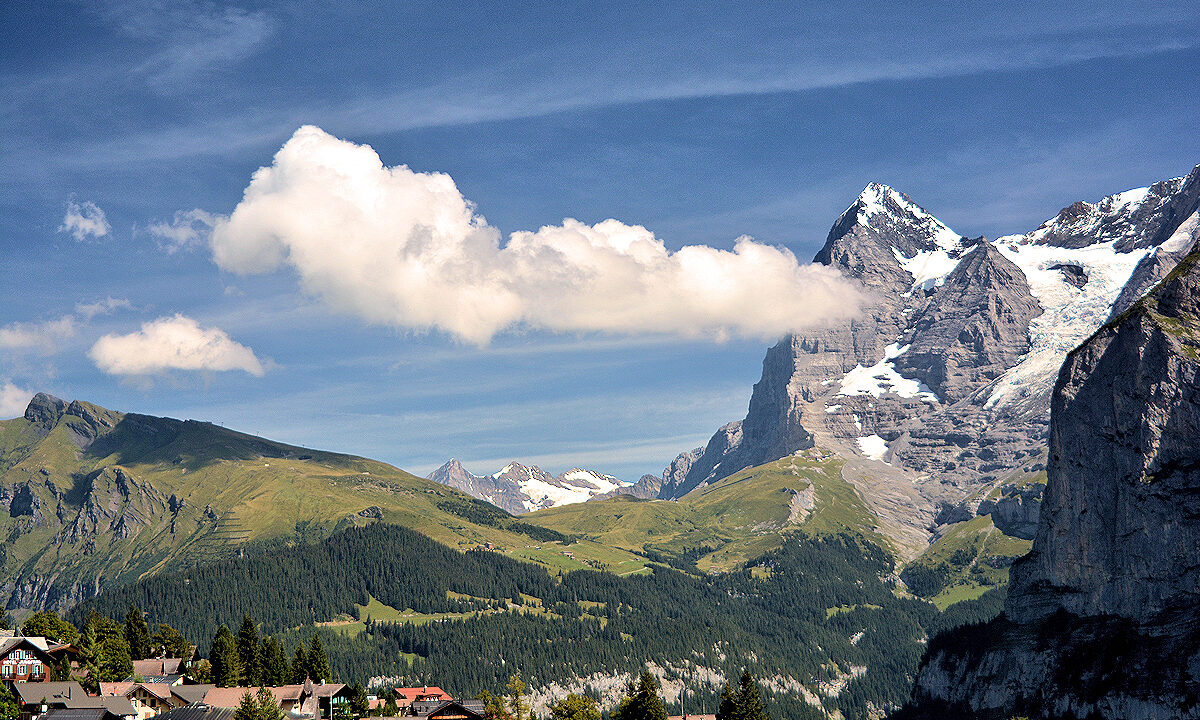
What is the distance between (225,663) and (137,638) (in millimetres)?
26670

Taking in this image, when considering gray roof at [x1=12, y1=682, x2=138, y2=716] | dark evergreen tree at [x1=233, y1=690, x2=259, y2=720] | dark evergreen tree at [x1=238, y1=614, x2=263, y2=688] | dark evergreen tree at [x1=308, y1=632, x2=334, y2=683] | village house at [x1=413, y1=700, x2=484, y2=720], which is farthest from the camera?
dark evergreen tree at [x1=308, y1=632, x2=334, y2=683]

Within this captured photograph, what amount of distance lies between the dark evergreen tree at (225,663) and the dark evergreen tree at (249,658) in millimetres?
1026

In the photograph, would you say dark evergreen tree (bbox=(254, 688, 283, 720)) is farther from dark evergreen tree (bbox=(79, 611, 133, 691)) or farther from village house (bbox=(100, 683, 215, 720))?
dark evergreen tree (bbox=(79, 611, 133, 691))

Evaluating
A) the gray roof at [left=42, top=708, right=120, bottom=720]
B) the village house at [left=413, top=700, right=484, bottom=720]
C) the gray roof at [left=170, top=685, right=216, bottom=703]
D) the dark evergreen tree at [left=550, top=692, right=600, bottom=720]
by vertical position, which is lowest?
the village house at [left=413, top=700, right=484, bottom=720]

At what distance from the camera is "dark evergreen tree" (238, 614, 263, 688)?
173 meters

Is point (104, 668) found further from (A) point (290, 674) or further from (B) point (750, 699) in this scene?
(B) point (750, 699)

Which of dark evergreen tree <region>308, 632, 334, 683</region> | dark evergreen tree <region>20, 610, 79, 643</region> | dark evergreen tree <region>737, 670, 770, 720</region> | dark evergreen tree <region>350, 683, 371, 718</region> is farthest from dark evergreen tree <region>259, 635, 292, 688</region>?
dark evergreen tree <region>737, 670, 770, 720</region>

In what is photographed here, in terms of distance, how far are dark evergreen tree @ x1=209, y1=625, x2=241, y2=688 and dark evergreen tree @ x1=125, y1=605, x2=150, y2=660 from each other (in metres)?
18.7

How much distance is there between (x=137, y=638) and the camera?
7426 inches

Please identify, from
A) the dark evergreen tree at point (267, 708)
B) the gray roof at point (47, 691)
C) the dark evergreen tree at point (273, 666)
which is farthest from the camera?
the dark evergreen tree at point (273, 666)

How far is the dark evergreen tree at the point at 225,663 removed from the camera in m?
172

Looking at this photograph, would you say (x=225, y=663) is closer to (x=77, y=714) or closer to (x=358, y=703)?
(x=358, y=703)

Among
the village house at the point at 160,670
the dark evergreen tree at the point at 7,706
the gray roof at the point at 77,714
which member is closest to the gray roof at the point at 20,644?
the gray roof at the point at 77,714

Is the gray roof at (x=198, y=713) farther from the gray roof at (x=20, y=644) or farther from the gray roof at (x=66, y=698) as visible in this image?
the gray roof at (x=20, y=644)
